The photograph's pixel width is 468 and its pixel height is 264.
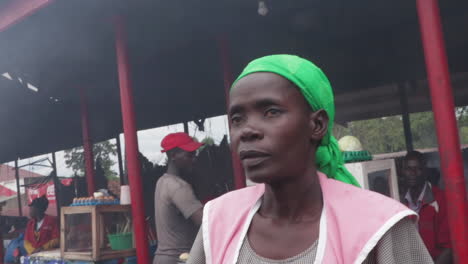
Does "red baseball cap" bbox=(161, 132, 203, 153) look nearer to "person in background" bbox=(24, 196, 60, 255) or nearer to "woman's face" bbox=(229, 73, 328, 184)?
"woman's face" bbox=(229, 73, 328, 184)

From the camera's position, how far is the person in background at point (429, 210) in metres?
3.37

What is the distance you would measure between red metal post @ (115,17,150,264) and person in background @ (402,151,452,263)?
221cm

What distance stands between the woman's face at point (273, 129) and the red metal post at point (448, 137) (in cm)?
182

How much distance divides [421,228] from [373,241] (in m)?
2.85

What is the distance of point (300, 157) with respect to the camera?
1.02 m

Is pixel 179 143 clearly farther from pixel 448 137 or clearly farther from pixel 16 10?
pixel 16 10

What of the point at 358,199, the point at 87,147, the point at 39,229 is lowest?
the point at 39,229

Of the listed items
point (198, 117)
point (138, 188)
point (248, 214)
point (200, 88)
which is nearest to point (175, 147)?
point (138, 188)

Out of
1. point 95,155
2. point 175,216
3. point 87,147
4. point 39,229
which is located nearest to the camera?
point 175,216

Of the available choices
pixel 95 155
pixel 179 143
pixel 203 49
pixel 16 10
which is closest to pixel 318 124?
pixel 179 143

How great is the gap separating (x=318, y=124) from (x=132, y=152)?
125 inches

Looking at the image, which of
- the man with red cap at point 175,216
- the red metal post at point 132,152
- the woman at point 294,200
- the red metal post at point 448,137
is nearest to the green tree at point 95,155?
the red metal post at point 132,152

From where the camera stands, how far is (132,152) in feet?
13.2

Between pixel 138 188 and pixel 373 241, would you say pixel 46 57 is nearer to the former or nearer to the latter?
pixel 138 188
